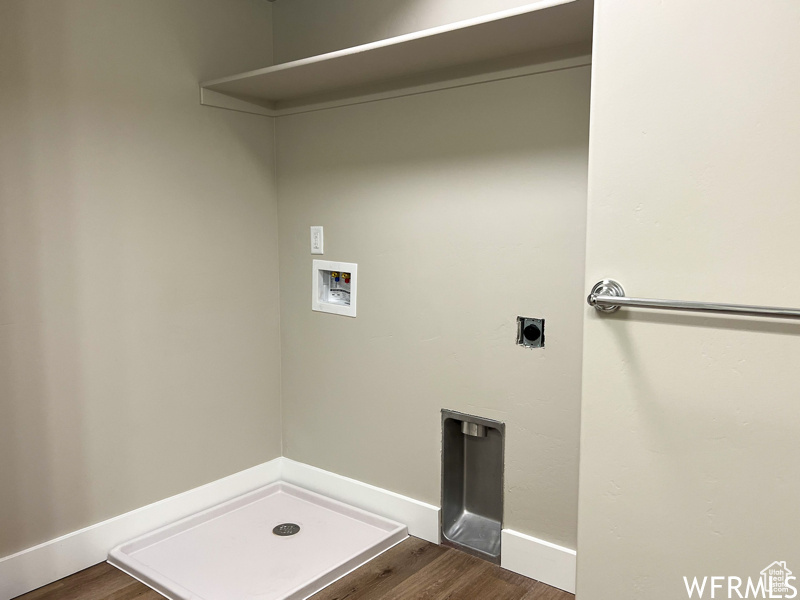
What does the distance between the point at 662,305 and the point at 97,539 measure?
196 centimetres

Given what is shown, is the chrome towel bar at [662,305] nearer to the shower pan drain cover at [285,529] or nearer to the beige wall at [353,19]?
the beige wall at [353,19]

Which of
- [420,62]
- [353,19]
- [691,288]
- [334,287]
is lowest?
[334,287]

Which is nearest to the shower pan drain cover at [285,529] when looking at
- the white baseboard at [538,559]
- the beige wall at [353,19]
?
the white baseboard at [538,559]

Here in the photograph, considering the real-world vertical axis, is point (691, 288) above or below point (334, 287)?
above

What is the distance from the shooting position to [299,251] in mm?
2598

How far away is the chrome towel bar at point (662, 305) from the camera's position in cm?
113

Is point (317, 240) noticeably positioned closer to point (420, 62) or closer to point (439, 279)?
point (439, 279)

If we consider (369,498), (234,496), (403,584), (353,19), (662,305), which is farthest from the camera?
(234,496)

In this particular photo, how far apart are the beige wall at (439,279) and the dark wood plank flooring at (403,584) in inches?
7.1

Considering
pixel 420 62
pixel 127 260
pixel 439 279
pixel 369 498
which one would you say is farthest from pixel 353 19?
pixel 369 498

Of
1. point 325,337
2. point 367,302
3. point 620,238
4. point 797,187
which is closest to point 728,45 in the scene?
point 797,187

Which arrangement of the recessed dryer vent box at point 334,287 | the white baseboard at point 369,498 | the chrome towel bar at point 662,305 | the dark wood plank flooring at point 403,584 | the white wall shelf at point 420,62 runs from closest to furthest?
the chrome towel bar at point 662,305 < the white wall shelf at point 420,62 < the dark wood plank flooring at point 403,584 < the white baseboard at point 369,498 < the recessed dryer vent box at point 334,287

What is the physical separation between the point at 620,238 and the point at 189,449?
1.82 meters

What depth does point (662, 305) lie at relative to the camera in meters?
1.24
